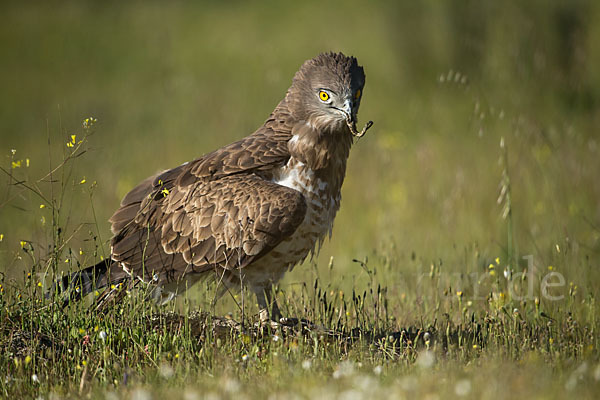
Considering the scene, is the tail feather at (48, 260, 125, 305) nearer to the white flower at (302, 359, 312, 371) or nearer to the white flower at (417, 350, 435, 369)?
the white flower at (302, 359, 312, 371)

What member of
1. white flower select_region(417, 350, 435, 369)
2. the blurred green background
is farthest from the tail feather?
white flower select_region(417, 350, 435, 369)

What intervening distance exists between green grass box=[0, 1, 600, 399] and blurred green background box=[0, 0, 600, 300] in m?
0.07

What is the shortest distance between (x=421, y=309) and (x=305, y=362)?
2323 mm

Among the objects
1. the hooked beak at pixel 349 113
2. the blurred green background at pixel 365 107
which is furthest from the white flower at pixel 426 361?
the blurred green background at pixel 365 107

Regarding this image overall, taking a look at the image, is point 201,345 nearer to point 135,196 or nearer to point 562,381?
point 135,196

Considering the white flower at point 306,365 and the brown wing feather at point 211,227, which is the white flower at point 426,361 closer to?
the white flower at point 306,365

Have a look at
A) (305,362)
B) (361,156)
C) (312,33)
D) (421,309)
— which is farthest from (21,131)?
(305,362)

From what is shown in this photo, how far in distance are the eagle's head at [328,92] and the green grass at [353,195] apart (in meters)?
0.97

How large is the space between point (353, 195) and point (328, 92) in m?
5.70

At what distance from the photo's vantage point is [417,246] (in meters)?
9.38

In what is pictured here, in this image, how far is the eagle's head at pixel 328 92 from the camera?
5586mm

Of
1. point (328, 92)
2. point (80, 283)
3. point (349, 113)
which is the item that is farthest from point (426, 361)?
point (80, 283)

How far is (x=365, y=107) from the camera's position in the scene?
16203mm

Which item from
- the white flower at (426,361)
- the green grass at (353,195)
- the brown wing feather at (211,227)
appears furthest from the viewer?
the brown wing feather at (211,227)
